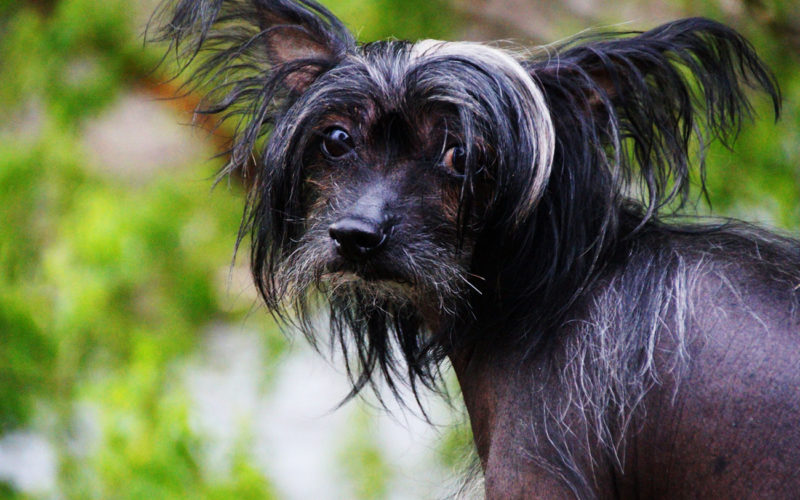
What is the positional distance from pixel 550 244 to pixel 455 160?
35 cm

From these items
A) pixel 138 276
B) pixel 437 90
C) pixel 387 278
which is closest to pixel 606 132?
pixel 437 90

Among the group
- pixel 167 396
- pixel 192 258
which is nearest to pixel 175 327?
pixel 192 258

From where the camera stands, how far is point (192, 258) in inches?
282

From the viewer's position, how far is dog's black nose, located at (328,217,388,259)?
285 centimetres

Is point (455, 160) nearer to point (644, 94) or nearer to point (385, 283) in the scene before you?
point (385, 283)

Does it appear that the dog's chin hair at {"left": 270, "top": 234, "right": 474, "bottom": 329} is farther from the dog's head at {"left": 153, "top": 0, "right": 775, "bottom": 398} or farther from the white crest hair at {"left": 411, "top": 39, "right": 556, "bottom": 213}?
the white crest hair at {"left": 411, "top": 39, "right": 556, "bottom": 213}

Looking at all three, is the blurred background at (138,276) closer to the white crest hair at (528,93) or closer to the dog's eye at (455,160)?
the white crest hair at (528,93)

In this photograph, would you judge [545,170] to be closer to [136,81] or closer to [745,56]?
[745,56]

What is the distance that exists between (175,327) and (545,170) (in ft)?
16.1

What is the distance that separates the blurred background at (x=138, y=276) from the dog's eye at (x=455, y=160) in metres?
2.30

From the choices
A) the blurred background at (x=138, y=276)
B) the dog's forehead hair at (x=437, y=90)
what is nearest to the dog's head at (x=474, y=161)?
the dog's forehead hair at (x=437, y=90)

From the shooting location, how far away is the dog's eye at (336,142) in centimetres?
307

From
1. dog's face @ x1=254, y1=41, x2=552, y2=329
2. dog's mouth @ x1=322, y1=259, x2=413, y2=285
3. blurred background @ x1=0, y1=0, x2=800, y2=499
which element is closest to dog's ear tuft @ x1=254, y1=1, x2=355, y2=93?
dog's face @ x1=254, y1=41, x2=552, y2=329

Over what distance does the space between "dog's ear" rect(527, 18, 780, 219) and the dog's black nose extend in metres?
0.57
